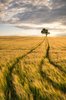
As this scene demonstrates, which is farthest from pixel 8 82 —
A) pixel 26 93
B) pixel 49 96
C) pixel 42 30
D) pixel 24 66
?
pixel 42 30

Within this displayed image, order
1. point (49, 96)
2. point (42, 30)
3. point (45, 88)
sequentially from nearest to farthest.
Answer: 1. point (49, 96)
2. point (45, 88)
3. point (42, 30)

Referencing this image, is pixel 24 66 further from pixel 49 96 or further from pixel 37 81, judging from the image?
pixel 49 96

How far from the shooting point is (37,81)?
1358cm

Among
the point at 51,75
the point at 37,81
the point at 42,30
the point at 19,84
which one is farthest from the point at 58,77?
the point at 42,30

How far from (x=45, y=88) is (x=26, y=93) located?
4.02 ft

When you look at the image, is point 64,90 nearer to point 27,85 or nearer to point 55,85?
point 55,85

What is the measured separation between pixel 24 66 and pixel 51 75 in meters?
2.64

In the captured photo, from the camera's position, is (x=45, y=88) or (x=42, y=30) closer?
(x=45, y=88)

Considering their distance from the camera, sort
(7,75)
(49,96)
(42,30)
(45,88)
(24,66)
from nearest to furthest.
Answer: (49,96) → (45,88) → (7,75) → (24,66) → (42,30)

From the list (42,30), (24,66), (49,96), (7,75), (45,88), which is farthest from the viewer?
Result: (42,30)

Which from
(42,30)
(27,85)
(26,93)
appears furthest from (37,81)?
(42,30)

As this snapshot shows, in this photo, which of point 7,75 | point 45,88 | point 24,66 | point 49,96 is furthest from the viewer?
point 24,66

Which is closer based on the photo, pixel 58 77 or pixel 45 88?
pixel 45 88

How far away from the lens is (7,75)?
1434 centimetres
